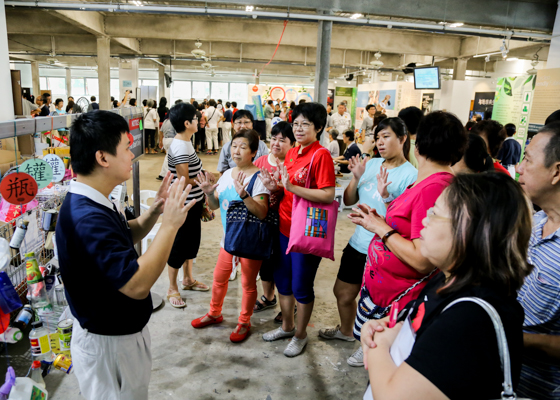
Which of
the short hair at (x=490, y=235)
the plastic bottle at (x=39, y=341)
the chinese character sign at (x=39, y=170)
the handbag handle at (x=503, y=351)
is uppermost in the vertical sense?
the short hair at (x=490, y=235)

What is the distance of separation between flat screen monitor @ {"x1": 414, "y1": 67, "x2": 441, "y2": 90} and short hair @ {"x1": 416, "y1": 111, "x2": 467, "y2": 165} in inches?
351

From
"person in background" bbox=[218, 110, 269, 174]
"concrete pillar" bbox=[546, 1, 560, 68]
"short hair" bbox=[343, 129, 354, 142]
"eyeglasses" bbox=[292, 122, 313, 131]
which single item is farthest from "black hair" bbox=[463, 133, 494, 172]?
"concrete pillar" bbox=[546, 1, 560, 68]

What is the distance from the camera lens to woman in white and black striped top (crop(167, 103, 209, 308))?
290cm

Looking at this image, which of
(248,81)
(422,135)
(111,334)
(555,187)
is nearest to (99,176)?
(111,334)

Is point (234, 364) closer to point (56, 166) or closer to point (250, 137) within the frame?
point (250, 137)

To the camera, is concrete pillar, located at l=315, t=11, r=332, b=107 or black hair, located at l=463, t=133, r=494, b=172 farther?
concrete pillar, located at l=315, t=11, r=332, b=107

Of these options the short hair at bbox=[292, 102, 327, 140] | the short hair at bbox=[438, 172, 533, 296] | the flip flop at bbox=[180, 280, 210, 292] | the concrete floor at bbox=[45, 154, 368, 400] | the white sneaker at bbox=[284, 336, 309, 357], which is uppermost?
the short hair at bbox=[292, 102, 327, 140]

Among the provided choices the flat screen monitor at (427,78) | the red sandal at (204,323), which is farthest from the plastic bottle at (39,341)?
the flat screen monitor at (427,78)

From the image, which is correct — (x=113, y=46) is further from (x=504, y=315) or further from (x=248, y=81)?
(x=504, y=315)

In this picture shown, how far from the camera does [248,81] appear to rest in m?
24.7

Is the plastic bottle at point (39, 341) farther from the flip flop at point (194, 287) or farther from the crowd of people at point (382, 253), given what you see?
the flip flop at point (194, 287)

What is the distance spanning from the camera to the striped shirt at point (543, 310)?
3.59 feet

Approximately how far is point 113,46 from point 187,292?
13.1 meters

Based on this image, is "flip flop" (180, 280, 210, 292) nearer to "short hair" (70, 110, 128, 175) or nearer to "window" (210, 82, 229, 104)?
"short hair" (70, 110, 128, 175)
